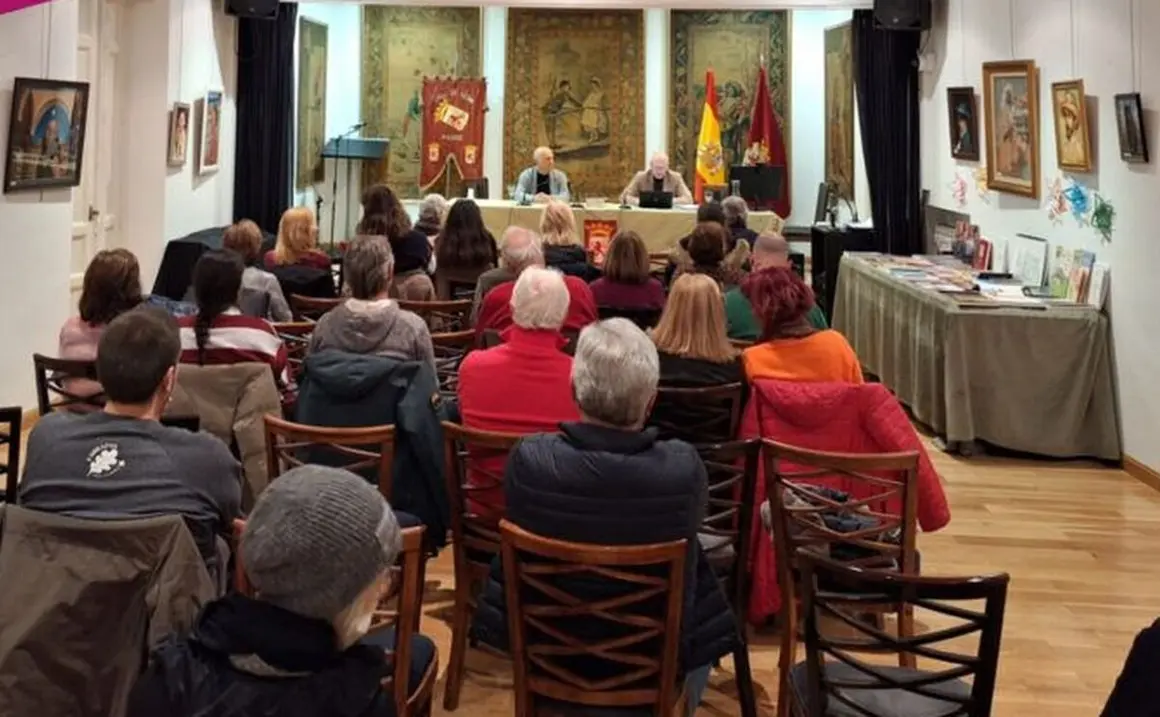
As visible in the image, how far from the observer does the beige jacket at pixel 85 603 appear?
210 cm

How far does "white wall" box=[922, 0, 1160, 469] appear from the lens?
231 inches

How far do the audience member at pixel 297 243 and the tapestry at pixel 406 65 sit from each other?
6.36m

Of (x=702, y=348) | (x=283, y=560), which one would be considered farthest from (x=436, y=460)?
(x=283, y=560)

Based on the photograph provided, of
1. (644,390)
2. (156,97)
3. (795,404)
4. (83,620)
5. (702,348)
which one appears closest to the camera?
(83,620)

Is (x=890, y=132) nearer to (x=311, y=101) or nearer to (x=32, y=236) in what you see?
(x=311, y=101)

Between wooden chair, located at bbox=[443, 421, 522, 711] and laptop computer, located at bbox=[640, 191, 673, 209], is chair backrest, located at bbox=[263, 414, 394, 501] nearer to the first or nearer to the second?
wooden chair, located at bbox=[443, 421, 522, 711]

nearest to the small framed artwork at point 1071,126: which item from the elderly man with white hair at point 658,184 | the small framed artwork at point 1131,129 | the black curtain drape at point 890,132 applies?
the small framed artwork at point 1131,129

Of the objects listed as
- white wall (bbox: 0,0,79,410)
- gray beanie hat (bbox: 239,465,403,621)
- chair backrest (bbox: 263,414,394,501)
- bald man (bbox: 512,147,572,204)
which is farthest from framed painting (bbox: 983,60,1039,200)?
gray beanie hat (bbox: 239,465,403,621)

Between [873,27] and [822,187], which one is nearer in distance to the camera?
[873,27]

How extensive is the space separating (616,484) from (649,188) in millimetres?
8304

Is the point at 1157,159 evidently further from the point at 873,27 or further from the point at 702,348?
the point at 873,27

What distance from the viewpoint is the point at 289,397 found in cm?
394

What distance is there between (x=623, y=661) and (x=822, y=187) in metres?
9.58

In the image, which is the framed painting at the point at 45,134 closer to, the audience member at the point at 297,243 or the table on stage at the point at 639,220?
the audience member at the point at 297,243
